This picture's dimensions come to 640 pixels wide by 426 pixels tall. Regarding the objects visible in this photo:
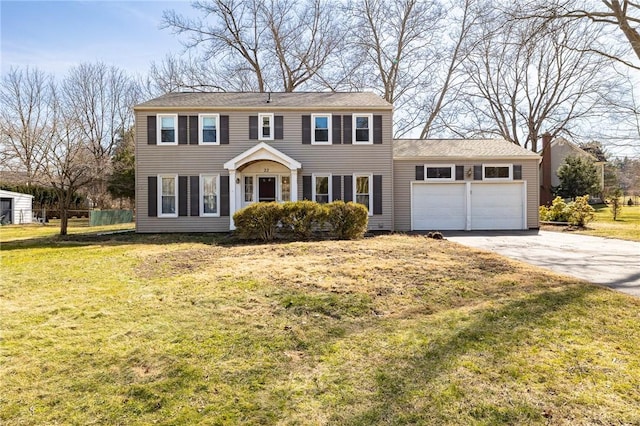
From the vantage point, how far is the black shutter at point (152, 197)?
632 inches

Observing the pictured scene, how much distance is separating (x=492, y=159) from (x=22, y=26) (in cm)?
1716

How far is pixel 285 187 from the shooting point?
16.6 meters

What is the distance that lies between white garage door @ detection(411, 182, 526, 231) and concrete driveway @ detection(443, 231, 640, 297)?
382 cm

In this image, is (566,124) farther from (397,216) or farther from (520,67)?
(397,216)

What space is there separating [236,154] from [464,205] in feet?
33.8

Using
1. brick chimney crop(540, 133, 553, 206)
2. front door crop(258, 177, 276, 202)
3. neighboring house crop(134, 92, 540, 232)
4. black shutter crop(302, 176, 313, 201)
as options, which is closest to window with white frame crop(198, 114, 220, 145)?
neighboring house crop(134, 92, 540, 232)

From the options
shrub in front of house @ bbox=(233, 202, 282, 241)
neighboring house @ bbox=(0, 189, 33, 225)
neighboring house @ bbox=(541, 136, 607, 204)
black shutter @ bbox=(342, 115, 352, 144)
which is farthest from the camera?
neighboring house @ bbox=(541, 136, 607, 204)

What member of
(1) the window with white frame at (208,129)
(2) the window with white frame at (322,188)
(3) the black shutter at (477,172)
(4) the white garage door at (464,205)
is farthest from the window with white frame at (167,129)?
(3) the black shutter at (477,172)

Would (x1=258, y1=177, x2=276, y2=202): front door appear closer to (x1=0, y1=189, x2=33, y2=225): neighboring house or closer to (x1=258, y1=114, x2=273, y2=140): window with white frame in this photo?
(x1=258, y1=114, x2=273, y2=140): window with white frame

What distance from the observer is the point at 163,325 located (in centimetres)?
459

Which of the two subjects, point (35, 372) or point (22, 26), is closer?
point (35, 372)

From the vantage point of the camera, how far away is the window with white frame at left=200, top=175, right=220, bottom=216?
16172 millimetres

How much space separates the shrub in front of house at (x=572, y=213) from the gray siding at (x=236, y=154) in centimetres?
1015

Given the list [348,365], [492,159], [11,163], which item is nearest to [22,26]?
[348,365]
